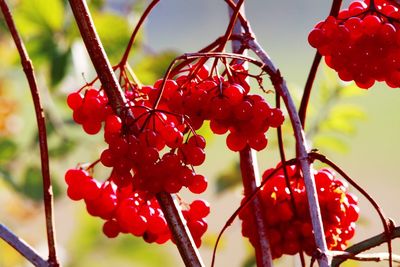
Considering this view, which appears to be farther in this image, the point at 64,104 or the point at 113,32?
the point at 64,104

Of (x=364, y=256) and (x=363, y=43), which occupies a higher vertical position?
(x=363, y=43)

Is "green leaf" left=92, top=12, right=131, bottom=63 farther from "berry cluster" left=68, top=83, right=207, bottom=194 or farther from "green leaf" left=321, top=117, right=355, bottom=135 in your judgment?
"berry cluster" left=68, top=83, right=207, bottom=194

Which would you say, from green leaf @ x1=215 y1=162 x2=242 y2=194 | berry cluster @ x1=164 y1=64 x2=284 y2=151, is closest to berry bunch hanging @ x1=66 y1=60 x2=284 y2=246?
berry cluster @ x1=164 y1=64 x2=284 y2=151

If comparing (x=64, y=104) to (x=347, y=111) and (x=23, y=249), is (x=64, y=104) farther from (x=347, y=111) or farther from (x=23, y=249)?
(x=23, y=249)

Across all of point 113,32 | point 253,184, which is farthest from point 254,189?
point 113,32

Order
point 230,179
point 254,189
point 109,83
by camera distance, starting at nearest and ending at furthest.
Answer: point 109,83, point 254,189, point 230,179

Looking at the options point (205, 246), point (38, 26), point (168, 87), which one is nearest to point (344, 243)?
point (168, 87)

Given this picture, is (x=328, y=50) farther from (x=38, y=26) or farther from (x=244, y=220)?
(x=38, y=26)
